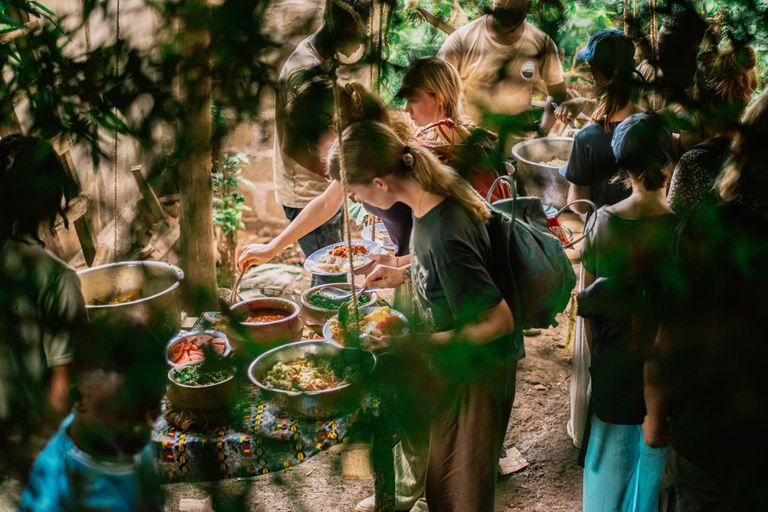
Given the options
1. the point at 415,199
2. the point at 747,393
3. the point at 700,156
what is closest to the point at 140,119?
the point at 747,393

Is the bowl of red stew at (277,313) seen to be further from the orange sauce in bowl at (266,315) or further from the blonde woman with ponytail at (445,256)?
the blonde woman with ponytail at (445,256)

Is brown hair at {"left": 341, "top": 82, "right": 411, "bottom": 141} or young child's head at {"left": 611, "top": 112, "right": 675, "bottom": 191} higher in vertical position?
brown hair at {"left": 341, "top": 82, "right": 411, "bottom": 141}

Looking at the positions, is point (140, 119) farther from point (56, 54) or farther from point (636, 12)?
point (636, 12)

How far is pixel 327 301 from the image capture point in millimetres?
2422

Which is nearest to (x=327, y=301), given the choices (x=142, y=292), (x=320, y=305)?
(x=320, y=305)

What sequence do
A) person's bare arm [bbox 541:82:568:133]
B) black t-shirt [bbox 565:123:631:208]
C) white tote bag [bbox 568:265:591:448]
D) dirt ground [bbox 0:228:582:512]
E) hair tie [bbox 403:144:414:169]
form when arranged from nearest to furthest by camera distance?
1. person's bare arm [bbox 541:82:568:133]
2. hair tie [bbox 403:144:414:169]
3. black t-shirt [bbox 565:123:631:208]
4. white tote bag [bbox 568:265:591:448]
5. dirt ground [bbox 0:228:582:512]

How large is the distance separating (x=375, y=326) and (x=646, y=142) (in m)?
0.85

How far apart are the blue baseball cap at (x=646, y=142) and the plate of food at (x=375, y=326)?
15.1 inches

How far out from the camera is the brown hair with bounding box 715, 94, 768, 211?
69 centimetres

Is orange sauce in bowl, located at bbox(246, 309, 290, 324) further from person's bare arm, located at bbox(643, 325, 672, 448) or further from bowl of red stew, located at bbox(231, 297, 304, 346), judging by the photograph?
person's bare arm, located at bbox(643, 325, 672, 448)

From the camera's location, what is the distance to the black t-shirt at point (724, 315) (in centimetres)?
71

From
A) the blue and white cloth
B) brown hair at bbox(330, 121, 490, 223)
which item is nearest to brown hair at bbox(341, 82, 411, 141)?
brown hair at bbox(330, 121, 490, 223)

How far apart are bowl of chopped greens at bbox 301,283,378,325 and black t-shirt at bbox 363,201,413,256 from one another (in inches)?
14.3

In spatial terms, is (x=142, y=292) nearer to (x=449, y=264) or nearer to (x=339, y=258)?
(x=449, y=264)
